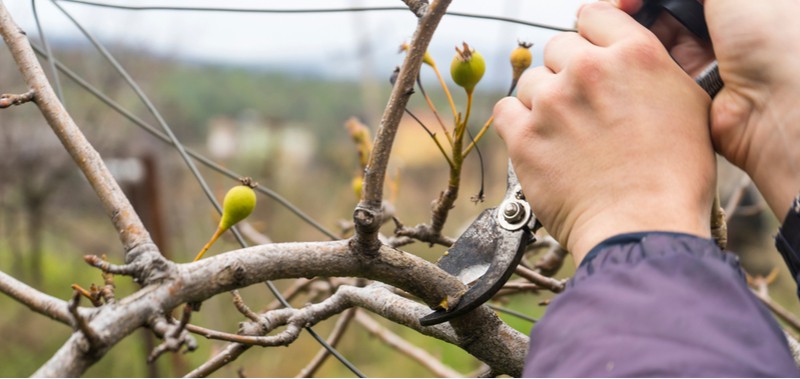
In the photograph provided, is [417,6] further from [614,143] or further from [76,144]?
[76,144]

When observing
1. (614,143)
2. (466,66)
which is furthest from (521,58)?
(614,143)

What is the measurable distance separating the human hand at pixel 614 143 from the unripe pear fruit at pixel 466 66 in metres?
0.18

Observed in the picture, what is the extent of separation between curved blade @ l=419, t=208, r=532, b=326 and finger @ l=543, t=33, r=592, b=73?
0.16 meters

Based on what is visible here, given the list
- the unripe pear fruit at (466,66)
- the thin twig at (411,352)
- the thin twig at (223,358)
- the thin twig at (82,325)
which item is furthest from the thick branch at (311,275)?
the thin twig at (411,352)

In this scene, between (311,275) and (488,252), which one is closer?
(311,275)

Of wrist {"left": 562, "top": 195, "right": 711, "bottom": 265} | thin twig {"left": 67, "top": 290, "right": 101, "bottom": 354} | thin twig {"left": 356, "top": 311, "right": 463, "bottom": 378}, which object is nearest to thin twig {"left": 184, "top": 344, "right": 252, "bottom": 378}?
thin twig {"left": 67, "top": 290, "right": 101, "bottom": 354}

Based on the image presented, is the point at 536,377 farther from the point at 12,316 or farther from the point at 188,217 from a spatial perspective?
the point at 188,217

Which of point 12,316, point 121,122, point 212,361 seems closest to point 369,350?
point 12,316

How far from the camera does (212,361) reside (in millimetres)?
716

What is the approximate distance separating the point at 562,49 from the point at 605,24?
43 mm

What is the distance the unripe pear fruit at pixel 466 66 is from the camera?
80 centimetres

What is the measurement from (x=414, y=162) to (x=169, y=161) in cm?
186

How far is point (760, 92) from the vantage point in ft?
1.93

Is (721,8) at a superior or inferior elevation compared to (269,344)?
superior
